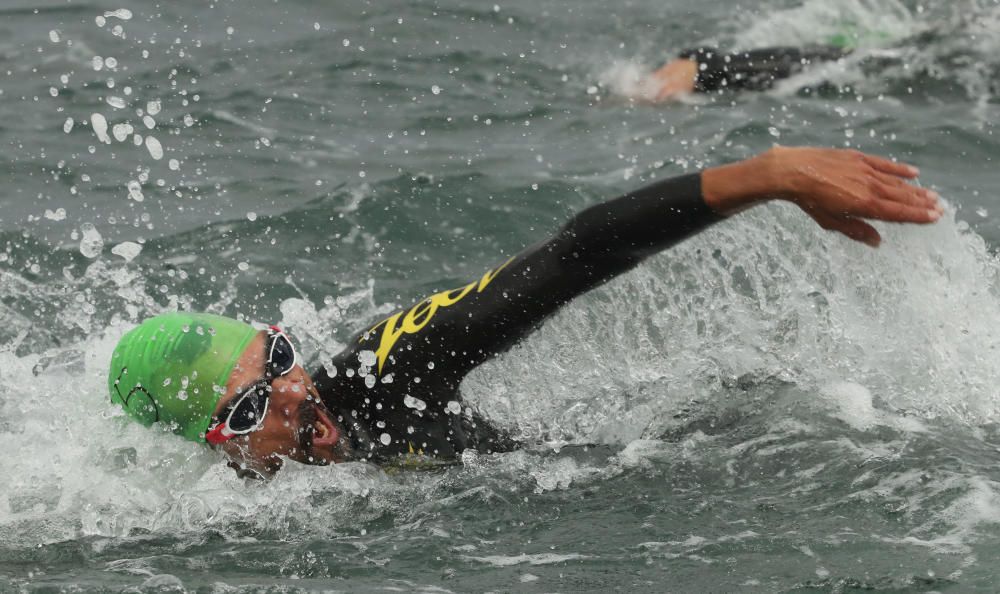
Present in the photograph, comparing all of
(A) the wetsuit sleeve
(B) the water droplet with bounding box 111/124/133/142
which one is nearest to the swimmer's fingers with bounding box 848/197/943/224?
(A) the wetsuit sleeve

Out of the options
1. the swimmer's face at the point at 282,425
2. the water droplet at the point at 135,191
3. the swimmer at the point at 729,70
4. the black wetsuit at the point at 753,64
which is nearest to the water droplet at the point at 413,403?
the swimmer's face at the point at 282,425

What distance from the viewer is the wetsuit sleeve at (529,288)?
15.1ft

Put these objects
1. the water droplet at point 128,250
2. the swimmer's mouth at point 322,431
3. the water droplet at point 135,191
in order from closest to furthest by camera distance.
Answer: the swimmer's mouth at point 322,431, the water droplet at point 128,250, the water droplet at point 135,191

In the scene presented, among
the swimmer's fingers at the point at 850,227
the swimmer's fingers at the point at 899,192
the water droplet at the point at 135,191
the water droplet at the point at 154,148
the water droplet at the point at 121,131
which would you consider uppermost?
the water droplet at the point at 121,131

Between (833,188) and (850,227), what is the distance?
22 cm

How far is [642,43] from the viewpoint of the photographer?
485 inches

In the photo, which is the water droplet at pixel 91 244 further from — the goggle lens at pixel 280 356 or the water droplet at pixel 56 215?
the goggle lens at pixel 280 356

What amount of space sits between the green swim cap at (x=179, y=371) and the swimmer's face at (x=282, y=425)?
0.05m

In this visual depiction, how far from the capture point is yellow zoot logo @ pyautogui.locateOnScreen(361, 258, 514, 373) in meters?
5.11

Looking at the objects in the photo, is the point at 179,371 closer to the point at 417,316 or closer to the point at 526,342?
the point at 417,316

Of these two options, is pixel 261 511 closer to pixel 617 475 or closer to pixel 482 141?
pixel 617 475

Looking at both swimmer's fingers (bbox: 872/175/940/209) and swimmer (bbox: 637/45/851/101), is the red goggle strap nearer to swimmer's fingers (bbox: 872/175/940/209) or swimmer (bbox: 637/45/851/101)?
swimmer's fingers (bbox: 872/175/940/209)

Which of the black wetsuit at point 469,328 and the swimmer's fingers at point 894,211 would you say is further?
the black wetsuit at point 469,328

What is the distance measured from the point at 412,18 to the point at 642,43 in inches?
83.6
